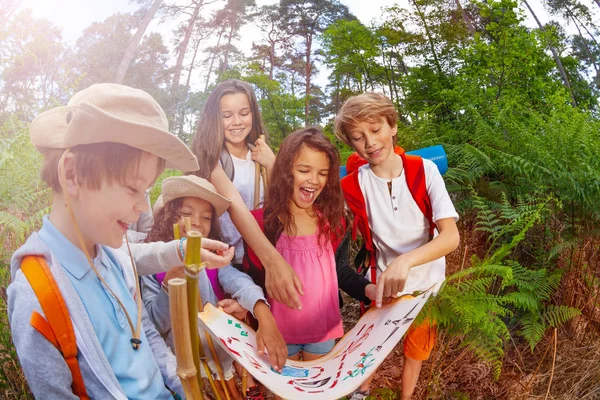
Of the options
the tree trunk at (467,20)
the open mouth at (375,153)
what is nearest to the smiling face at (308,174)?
the open mouth at (375,153)

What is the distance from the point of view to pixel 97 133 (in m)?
0.31

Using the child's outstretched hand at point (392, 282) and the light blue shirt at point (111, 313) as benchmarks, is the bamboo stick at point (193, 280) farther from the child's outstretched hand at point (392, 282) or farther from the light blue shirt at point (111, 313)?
the child's outstretched hand at point (392, 282)

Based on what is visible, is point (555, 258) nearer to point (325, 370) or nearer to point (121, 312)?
point (325, 370)

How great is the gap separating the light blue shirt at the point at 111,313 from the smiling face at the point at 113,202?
31 millimetres

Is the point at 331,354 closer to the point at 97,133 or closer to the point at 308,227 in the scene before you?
the point at 308,227

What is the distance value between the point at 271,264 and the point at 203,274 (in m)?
0.14

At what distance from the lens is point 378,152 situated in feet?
2.60

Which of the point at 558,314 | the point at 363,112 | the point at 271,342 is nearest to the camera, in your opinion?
the point at 271,342

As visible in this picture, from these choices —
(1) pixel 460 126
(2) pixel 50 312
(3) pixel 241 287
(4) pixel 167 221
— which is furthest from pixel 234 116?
(1) pixel 460 126

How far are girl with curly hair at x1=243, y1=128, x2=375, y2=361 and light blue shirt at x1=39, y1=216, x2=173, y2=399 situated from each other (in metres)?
0.33

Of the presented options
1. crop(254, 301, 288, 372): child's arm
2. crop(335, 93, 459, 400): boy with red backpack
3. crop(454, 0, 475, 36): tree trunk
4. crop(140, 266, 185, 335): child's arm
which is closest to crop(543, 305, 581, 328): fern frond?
crop(335, 93, 459, 400): boy with red backpack

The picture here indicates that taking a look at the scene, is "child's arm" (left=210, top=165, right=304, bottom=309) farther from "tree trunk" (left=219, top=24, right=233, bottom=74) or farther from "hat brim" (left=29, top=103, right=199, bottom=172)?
"tree trunk" (left=219, top=24, right=233, bottom=74)

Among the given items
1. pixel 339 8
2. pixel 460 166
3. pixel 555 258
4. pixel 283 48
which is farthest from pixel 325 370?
pixel 339 8

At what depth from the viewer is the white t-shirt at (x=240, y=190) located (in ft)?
2.80
